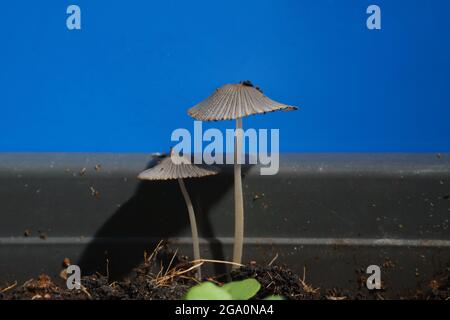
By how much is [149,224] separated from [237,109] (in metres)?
0.23

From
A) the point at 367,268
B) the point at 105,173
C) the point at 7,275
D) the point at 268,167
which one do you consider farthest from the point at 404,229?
the point at 7,275

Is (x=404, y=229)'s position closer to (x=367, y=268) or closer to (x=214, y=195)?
(x=367, y=268)

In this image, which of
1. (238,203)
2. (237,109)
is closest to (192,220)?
(238,203)

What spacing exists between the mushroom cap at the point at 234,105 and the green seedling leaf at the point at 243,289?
21cm

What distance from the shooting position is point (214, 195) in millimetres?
844

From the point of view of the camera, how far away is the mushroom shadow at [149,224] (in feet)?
2.76

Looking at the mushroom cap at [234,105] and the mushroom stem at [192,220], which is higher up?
the mushroom cap at [234,105]

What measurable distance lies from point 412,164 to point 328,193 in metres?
0.12

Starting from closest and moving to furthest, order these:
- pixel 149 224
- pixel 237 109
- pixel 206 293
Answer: pixel 206 293, pixel 237 109, pixel 149 224

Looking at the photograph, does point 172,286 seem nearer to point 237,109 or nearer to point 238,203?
point 238,203

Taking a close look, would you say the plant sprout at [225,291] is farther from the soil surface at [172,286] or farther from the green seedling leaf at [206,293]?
the soil surface at [172,286]

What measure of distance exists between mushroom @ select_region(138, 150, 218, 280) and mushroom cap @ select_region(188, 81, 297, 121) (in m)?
0.07

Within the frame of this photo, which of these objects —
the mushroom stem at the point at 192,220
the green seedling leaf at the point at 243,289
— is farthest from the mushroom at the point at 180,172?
the green seedling leaf at the point at 243,289

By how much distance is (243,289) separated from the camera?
2.05 feet
